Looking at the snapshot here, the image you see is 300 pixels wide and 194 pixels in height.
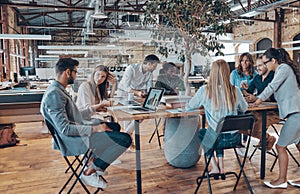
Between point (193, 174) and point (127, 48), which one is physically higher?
point (127, 48)

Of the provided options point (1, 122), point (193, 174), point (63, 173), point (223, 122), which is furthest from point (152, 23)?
point (1, 122)

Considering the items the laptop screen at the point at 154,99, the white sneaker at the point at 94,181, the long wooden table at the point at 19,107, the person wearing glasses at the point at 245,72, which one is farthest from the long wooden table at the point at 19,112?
the person wearing glasses at the point at 245,72

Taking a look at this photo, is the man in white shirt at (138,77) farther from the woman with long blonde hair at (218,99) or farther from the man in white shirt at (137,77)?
the woman with long blonde hair at (218,99)

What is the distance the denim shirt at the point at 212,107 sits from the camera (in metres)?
2.49

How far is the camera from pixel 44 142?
4.46 m

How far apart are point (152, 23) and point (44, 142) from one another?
2.69m

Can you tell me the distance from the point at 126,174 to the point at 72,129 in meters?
1.16

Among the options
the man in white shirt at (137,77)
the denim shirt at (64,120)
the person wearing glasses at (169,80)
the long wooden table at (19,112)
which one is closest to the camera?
the denim shirt at (64,120)

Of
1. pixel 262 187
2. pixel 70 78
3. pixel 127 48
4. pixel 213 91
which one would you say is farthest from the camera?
pixel 127 48

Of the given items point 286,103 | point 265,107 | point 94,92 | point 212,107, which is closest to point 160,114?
point 212,107

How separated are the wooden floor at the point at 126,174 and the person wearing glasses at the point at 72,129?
0.51 meters

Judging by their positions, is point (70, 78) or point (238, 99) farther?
point (238, 99)

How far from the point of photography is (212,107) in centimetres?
251

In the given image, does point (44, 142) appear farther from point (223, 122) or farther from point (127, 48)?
point (127, 48)
